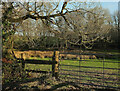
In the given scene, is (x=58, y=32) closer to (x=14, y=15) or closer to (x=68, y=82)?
(x=14, y=15)

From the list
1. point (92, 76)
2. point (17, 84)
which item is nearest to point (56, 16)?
point (92, 76)

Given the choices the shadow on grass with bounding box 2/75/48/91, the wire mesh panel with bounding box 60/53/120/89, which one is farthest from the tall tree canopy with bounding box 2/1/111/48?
the shadow on grass with bounding box 2/75/48/91

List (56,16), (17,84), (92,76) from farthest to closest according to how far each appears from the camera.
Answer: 1. (56,16)
2. (92,76)
3. (17,84)

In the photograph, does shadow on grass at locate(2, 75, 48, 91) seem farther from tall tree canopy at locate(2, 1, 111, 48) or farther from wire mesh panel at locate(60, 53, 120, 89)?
tall tree canopy at locate(2, 1, 111, 48)

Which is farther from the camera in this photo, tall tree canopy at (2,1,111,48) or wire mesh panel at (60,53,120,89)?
tall tree canopy at (2,1,111,48)

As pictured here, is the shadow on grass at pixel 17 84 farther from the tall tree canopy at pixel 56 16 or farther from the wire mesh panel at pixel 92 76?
the tall tree canopy at pixel 56 16

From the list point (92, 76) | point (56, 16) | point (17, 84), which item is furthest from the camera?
point (56, 16)

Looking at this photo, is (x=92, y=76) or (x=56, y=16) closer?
(x=92, y=76)

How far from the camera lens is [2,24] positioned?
4.29 meters

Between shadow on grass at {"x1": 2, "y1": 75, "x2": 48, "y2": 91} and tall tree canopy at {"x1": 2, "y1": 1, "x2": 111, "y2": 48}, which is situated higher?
tall tree canopy at {"x1": 2, "y1": 1, "x2": 111, "y2": 48}

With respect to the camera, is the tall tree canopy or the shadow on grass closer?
the shadow on grass

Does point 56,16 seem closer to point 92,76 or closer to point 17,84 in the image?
point 92,76

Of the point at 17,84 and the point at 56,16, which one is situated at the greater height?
the point at 56,16

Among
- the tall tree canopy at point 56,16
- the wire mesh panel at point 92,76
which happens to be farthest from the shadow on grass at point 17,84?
the tall tree canopy at point 56,16
